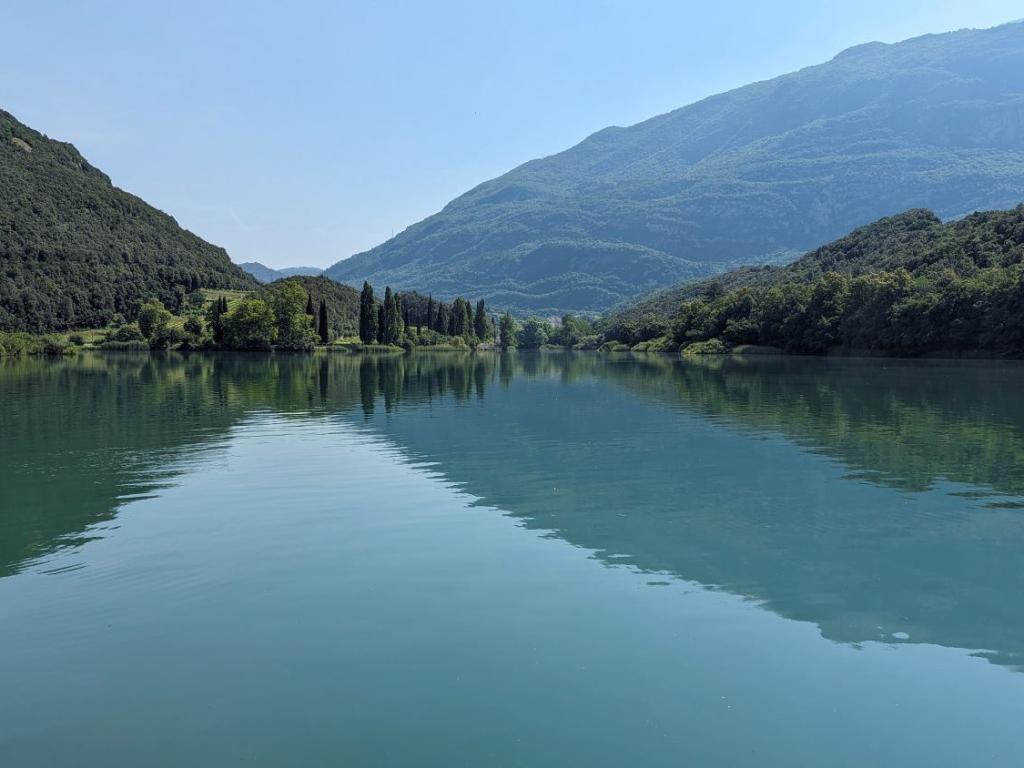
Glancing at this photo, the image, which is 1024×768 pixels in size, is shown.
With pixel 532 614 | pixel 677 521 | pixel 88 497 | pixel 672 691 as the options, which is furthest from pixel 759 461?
pixel 88 497

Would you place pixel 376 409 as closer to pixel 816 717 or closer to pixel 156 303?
pixel 816 717

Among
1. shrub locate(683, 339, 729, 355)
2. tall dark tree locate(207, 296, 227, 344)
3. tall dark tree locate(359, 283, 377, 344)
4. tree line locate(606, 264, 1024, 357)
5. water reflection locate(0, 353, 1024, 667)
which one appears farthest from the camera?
tall dark tree locate(359, 283, 377, 344)

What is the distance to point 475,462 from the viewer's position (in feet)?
83.1

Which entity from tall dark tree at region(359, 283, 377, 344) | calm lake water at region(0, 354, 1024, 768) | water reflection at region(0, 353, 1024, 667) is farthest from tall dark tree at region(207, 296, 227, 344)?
calm lake water at region(0, 354, 1024, 768)

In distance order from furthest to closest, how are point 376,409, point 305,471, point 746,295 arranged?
point 746,295, point 376,409, point 305,471

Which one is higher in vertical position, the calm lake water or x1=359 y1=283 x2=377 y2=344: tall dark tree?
x1=359 y1=283 x2=377 y2=344: tall dark tree

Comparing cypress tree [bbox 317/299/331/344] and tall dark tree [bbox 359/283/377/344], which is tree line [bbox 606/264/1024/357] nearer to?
tall dark tree [bbox 359/283/377/344]

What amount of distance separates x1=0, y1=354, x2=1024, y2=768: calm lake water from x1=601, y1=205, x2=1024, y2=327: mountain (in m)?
105

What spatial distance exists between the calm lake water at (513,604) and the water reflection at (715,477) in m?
0.11

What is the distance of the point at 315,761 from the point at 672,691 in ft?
13.2

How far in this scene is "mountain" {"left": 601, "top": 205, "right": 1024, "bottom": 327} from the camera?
11756cm

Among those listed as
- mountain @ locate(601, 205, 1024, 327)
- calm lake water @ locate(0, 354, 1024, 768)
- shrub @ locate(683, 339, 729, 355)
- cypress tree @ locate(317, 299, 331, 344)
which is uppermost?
mountain @ locate(601, 205, 1024, 327)

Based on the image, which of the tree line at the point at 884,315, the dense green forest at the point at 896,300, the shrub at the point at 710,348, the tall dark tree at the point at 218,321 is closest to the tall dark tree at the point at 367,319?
the tall dark tree at the point at 218,321

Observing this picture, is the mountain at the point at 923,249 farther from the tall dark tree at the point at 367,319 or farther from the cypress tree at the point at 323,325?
the cypress tree at the point at 323,325
